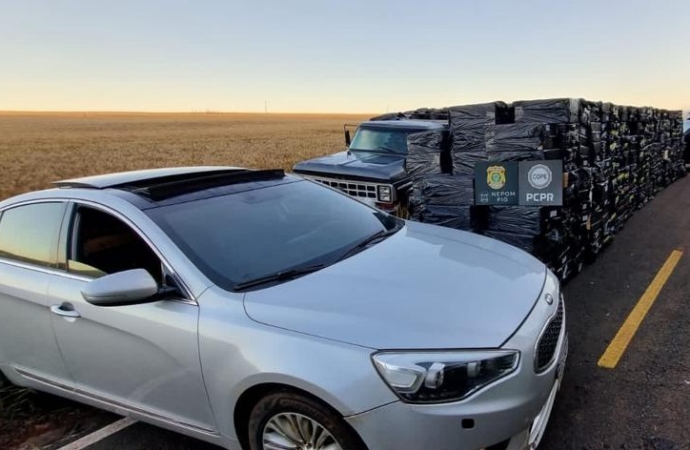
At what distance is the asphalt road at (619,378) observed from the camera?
113 inches

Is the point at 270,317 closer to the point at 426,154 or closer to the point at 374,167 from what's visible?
the point at 426,154

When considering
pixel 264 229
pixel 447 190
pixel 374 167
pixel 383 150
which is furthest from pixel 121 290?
pixel 383 150

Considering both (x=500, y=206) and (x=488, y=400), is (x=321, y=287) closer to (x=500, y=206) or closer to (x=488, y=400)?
(x=488, y=400)

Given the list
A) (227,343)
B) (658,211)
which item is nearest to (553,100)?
(227,343)

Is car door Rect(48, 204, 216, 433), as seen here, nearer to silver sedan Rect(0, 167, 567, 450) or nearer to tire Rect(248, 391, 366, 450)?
silver sedan Rect(0, 167, 567, 450)

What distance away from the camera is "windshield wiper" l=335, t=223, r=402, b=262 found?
9.94 feet

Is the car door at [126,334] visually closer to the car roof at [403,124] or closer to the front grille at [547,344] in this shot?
the front grille at [547,344]

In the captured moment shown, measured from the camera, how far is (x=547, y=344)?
248 centimetres

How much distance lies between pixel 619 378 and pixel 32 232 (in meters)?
4.00

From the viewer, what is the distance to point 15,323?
3301mm

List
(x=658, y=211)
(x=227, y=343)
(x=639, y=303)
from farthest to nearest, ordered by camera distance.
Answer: (x=658, y=211) → (x=639, y=303) → (x=227, y=343)

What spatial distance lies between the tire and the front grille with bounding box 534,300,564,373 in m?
0.89

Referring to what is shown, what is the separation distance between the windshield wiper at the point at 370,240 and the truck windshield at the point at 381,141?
5.20 m

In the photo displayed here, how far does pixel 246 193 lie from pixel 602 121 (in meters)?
5.39
